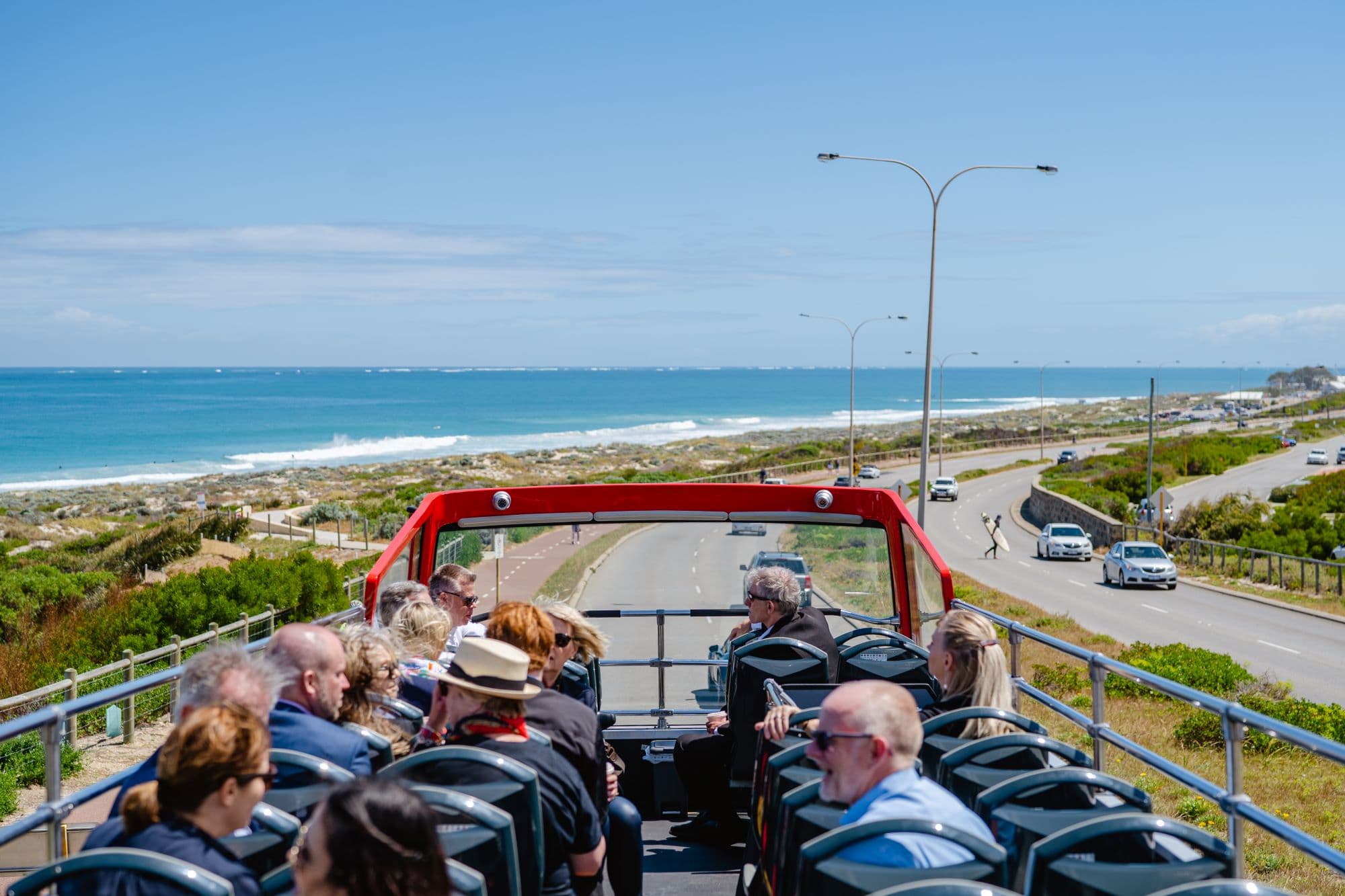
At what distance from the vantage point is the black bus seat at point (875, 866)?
2686 millimetres

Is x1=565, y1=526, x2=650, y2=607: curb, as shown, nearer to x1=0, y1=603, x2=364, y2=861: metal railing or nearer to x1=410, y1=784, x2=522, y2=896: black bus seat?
x1=0, y1=603, x2=364, y2=861: metal railing

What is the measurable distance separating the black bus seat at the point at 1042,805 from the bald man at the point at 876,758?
0.09 meters

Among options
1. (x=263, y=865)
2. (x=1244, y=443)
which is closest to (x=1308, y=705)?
(x=263, y=865)

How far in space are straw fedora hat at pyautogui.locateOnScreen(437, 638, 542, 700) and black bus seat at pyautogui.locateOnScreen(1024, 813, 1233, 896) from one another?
154 centimetres

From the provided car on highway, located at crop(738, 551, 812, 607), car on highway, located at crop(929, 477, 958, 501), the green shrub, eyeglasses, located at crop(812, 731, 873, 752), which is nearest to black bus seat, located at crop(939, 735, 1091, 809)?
eyeglasses, located at crop(812, 731, 873, 752)

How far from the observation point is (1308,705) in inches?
587

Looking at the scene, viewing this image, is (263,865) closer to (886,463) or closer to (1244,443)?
(886,463)

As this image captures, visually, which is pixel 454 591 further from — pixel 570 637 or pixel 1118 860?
pixel 1118 860

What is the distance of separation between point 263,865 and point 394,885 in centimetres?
76

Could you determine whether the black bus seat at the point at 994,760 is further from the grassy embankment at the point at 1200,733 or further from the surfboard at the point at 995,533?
the surfboard at the point at 995,533

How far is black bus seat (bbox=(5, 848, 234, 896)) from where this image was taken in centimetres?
249

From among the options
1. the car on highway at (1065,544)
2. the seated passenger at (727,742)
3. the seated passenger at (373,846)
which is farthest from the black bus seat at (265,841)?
the car on highway at (1065,544)

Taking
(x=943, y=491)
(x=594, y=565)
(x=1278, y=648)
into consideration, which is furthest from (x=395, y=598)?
(x=943, y=491)

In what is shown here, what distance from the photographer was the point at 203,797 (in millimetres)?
2781
